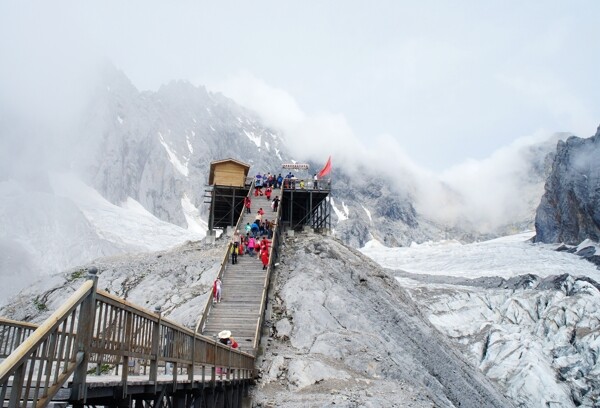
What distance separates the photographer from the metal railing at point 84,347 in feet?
16.2

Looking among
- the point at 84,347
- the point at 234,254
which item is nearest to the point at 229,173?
the point at 234,254

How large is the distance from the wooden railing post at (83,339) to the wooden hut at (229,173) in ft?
117

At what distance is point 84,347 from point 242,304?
62.9 ft

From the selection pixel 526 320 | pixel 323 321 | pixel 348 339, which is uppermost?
pixel 323 321

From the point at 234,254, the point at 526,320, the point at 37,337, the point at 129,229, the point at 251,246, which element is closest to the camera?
the point at 37,337

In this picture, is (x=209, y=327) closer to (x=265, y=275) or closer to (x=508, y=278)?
(x=265, y=275)

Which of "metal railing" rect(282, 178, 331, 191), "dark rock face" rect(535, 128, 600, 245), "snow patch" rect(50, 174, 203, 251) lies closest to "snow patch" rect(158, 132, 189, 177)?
"snow patch" rect(50, 174, 203, 251)

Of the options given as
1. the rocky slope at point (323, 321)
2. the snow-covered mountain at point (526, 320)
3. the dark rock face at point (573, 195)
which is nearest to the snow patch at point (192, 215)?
the snow-covered mountain at point (526, 320)

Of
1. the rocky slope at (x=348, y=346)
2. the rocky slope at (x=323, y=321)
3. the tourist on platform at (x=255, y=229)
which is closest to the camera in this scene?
the rocky slope at (x=348, y=346)

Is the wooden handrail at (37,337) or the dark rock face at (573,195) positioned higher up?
the dark rock face at (573,195)

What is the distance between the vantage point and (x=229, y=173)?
137 feet

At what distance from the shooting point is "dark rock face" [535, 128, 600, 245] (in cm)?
12125

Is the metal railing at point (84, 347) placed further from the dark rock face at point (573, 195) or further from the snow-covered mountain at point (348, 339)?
the dark rock face at point (573, 195)

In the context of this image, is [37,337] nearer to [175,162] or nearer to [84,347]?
[84,347]
